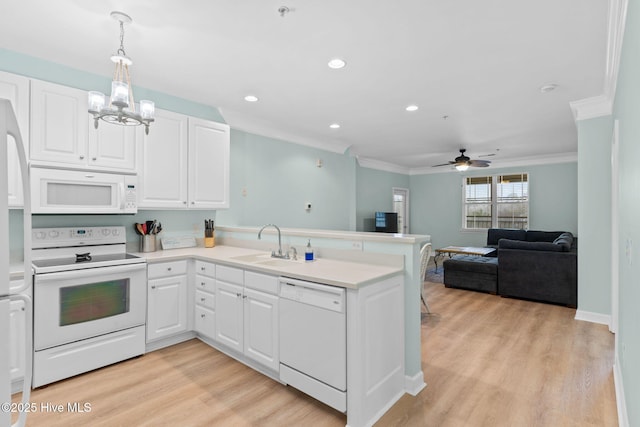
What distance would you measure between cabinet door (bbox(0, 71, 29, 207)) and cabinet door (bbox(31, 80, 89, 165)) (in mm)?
44

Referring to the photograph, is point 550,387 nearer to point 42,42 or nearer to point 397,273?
point 397,273

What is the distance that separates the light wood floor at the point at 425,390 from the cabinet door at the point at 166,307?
0.20 metres

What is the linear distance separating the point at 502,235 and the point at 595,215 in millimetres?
4052

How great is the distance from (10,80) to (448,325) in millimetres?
4708

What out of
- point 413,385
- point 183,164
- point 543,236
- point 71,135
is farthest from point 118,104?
point 543,236

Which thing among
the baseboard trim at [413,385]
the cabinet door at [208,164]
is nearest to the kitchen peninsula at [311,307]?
the baseboard trim at [413,385]

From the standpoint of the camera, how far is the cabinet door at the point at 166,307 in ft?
10.1

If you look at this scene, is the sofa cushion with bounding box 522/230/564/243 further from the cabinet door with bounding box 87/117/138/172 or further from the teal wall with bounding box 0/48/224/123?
the cabinet door with bounding box 87/117/138/172

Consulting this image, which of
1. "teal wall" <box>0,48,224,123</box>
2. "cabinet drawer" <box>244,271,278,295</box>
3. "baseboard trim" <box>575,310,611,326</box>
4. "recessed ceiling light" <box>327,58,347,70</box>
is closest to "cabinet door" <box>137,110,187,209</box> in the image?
"teal wall" <box>0,48,224,123</box>

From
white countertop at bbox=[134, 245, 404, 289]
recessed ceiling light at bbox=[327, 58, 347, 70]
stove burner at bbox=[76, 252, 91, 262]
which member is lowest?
white countertop at bbox=[134, 245, 404, 289]

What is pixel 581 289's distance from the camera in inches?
157

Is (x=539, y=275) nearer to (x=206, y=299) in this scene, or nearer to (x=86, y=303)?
(x=206, y=299)

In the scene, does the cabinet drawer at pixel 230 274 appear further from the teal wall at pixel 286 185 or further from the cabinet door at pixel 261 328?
the teal wall at pixel 286 185

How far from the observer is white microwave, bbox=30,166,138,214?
8.66ft
